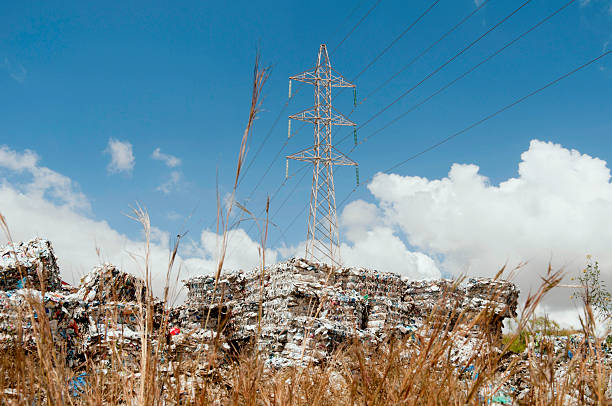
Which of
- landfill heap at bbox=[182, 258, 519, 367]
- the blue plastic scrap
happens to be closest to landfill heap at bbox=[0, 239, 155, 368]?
the blue plastic scrap

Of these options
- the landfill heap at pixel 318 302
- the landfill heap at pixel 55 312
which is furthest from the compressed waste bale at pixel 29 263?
the landfill heap at pixel 318 302

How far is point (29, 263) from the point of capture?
482 cm

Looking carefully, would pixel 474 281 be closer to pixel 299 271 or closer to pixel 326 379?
pixel 299 271

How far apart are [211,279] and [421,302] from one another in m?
4.31

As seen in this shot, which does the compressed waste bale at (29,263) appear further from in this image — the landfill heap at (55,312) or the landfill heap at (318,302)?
the landfill heap at (318,302)

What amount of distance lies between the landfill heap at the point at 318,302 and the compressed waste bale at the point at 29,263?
207cm

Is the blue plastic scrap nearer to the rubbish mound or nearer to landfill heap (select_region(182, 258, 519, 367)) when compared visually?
the rubbish mound

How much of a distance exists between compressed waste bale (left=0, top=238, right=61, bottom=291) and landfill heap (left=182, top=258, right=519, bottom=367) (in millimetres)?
2067

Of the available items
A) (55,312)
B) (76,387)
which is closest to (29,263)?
(55,312)

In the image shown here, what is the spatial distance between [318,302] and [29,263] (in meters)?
4.14

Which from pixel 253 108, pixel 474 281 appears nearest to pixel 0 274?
pixel 253 108

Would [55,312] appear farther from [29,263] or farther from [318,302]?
[318,302]

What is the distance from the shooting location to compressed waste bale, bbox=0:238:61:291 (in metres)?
4.79

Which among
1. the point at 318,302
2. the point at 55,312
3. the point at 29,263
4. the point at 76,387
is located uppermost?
the point at 29,263
